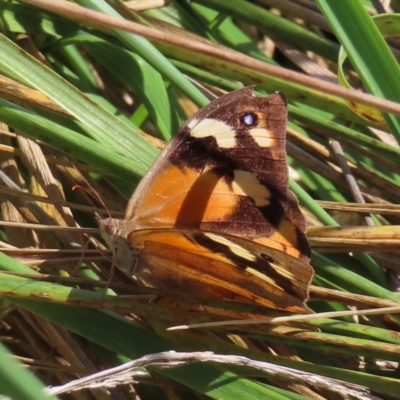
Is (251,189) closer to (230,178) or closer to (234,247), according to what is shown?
(230,178)

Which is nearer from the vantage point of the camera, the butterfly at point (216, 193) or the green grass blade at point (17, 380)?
the green grass blade at point (17, 380)

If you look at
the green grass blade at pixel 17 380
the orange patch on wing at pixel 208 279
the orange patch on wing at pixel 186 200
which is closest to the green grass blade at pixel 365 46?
the orange patch on wing at pixel 186 200

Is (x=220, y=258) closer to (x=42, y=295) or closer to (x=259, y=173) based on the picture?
(x=259, y=173)

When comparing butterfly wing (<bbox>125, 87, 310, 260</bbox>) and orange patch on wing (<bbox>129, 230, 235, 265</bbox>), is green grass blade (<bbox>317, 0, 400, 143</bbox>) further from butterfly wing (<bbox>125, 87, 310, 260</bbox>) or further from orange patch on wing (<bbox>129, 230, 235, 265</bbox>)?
orange patch on wing (<bbox>129, 230, 235, 265</bbox>)

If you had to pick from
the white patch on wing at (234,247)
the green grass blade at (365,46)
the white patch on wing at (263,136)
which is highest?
the green grass blade at (365,46)

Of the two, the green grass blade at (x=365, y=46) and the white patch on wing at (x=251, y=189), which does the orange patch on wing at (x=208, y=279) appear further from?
the green grass blade at (x=365, y=46)

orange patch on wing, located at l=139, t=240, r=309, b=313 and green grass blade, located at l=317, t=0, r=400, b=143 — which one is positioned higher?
green grass blade, located at l=317, t=0, r=400, b=143

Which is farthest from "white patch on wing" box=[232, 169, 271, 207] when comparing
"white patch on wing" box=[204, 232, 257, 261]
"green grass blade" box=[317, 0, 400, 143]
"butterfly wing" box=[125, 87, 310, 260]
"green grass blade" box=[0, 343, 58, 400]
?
"green grass blade" box=[0, 343, 58, 400]
